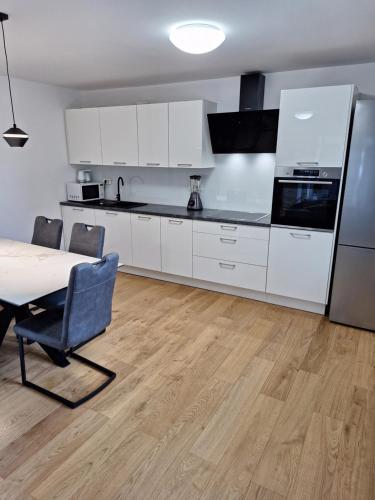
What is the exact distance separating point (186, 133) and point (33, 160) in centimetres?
201

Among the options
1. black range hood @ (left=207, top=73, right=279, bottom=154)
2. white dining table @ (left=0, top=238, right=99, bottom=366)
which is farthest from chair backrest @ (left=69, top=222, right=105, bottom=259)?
black range hood @ (left=207, top=73, right=279, bottom=154)

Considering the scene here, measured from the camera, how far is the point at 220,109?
152 inches

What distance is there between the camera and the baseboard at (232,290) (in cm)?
342

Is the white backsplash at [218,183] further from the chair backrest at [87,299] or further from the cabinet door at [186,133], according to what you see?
the chair backrest at [87,299]

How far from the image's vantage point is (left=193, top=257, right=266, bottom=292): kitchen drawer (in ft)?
11.5

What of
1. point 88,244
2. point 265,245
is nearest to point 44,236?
point 88,244

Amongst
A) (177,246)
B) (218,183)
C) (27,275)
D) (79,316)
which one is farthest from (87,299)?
(218,183)

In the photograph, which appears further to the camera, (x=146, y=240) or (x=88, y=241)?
(x=146, y=240)

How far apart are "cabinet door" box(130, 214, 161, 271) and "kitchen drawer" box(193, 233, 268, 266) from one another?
1.69 feet

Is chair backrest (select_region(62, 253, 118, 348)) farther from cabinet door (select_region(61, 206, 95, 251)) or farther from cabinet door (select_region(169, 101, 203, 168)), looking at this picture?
Result: cabinet door (select_region(61, 206, 95, 251))

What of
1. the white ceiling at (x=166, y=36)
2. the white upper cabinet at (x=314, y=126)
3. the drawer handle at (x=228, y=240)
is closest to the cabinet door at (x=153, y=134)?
the white ceiling at (x=166, y=36)

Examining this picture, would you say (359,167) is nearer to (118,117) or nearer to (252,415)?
(252,415)

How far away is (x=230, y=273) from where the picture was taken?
3668mm

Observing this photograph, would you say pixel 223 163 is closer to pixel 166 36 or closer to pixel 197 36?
pixel 166 36
